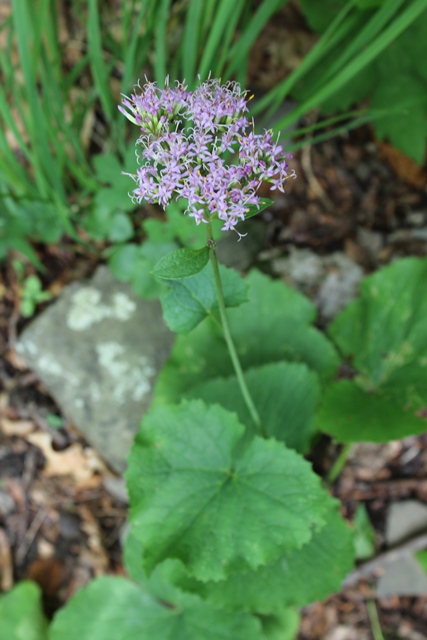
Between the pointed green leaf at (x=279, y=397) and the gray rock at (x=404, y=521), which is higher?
the pointed green leaf at (x=279, y=397)

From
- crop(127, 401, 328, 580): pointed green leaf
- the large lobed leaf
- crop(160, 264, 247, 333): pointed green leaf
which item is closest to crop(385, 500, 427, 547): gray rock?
the large lobed leaf

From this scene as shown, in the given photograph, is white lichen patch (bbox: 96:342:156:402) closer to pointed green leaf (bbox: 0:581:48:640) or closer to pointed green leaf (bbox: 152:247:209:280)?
pointed green leaf (bbox: 0:581:48:640)

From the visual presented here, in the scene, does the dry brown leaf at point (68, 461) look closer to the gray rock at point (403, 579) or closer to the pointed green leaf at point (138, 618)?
the pointed green leaf at point (138, 618)

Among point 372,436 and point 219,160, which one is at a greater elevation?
point 219,160

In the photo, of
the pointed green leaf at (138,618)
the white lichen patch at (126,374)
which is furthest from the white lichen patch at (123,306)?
the pointed green leaf at (138,618)

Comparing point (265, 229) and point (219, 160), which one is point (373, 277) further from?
point (219, 160)

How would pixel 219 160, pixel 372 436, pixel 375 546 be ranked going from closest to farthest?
1. pixel 219 160
2. pixel 372 436
3. pixel 375 546

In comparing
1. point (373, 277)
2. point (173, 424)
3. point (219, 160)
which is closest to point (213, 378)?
point (173, 424)
